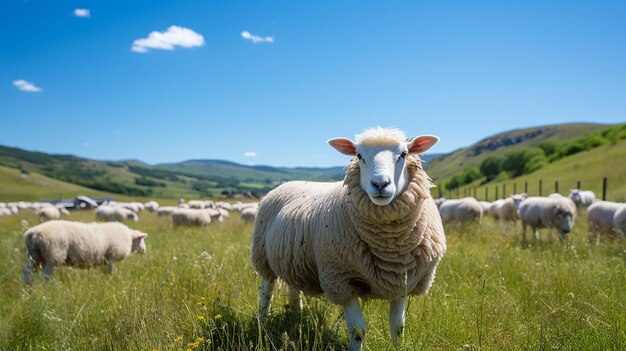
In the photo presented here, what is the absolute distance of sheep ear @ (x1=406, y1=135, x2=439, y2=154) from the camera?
3514mm

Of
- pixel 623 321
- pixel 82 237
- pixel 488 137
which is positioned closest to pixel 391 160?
pixel 623 321

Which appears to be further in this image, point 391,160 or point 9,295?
point 9,295

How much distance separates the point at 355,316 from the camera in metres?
3.19

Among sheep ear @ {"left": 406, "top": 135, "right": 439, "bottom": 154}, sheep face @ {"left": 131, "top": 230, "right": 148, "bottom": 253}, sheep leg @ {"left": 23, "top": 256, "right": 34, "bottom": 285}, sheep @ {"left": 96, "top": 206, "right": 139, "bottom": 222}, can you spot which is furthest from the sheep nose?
sheep @ {"left": 96, "top": 206, "right": 139, "bottom": 222}

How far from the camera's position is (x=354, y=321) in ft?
10.3

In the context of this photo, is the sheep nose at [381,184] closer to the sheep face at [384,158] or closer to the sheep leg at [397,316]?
the sheep face at [384,158]

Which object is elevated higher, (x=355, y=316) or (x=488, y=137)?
(x=488, y=137)

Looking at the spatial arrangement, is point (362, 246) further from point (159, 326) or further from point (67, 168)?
point (67, 168)

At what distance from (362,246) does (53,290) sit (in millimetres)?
4613

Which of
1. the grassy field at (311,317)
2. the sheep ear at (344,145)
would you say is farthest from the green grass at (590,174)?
the sheep ear at (344,145)

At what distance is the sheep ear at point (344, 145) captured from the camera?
369cm

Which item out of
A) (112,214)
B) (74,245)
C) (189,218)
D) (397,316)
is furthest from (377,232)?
(112,214)

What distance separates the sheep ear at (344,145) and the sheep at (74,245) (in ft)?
16.3

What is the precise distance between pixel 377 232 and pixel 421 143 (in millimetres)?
884
